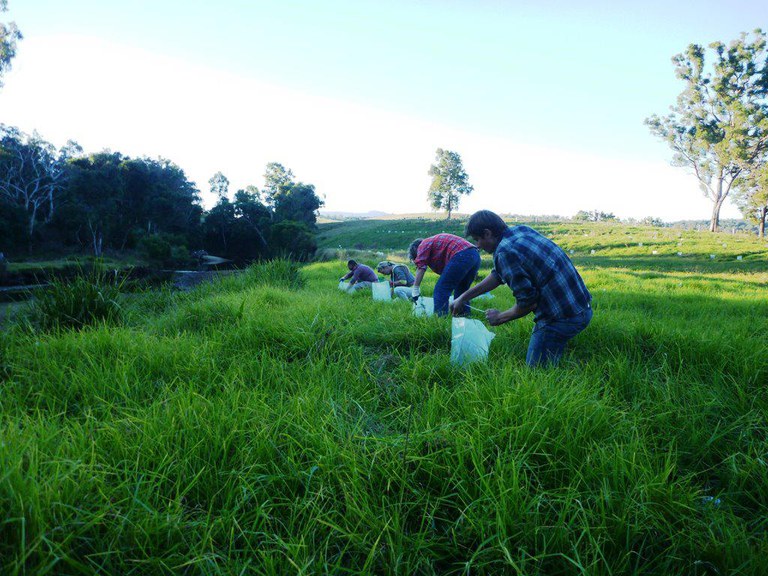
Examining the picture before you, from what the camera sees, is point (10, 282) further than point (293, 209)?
No

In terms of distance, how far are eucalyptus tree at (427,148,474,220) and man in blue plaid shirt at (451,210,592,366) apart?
51.7m

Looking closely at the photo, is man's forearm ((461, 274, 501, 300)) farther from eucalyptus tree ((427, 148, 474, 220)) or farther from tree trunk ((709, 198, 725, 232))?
eucalyptus tree ((427, 148, 474, 220))

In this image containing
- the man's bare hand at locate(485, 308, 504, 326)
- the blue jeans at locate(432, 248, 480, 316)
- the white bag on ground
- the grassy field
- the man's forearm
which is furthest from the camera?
the blue jeans at locate(432, 248, 480, 316)

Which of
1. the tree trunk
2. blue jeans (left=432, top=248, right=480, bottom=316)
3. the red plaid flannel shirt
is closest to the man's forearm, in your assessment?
blue jeans (left=432, top=248, right=480, bottom=316)

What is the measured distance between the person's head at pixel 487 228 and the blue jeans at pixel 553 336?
0.82 m

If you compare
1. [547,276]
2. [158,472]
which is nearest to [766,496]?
[547,276]

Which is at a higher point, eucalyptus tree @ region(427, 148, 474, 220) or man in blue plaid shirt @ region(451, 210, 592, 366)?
eucalyptus tree @ region(427, 148, 474, 220)

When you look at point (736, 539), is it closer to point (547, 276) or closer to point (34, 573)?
point (547, 276)

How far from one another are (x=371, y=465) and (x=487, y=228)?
2267mm

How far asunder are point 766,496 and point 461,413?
1439 mm

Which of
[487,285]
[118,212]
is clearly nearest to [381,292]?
[487,285]

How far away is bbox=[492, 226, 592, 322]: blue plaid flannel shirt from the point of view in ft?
9.66

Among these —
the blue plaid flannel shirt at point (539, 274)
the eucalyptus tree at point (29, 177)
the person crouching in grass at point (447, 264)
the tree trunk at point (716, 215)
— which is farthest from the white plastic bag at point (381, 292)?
the eucalyptus tree at point (29, 177)

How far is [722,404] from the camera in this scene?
2.40m
